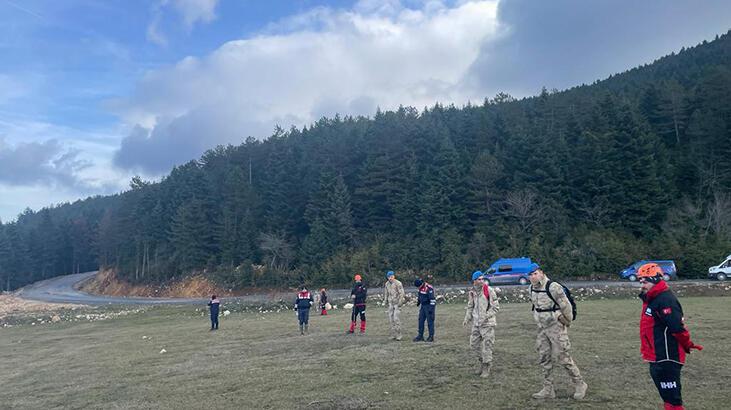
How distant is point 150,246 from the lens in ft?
310

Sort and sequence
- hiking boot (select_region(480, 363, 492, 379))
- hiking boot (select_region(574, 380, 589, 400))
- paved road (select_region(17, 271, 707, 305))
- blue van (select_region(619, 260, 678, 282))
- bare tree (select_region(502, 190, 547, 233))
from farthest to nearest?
bare tree (select_region(502, 190, 547, 233))
paved road (select_region(17, 271, 707, 305))
blue van (select_region(619, 260, 678, 282))
hiking boot (select_region(480, 363, 492, 379))
hiking boot (select_region(574, 380, 589, 400))

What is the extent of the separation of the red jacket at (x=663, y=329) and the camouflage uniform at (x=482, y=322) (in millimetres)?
4463

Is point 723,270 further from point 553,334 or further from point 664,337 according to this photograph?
point 664,337

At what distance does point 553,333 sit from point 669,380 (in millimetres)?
2501

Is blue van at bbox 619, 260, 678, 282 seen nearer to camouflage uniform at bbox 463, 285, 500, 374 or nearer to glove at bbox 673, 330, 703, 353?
camouflage uniform at bbox 463, 285, 500, 374

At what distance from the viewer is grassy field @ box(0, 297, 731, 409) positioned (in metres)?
9.62

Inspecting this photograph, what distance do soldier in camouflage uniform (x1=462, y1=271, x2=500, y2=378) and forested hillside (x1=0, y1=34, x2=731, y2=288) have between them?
129 ft

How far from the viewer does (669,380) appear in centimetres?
659

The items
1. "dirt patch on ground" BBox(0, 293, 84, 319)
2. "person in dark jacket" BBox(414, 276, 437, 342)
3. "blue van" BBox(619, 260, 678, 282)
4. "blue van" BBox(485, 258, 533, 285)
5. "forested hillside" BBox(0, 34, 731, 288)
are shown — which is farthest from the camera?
"dirt patch on ground" BBox(0, 293, 84, 319)

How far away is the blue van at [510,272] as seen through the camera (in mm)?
41938

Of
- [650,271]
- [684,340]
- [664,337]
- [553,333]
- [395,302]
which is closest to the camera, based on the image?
[684,340]

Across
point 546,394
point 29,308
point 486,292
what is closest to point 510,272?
point 486,292

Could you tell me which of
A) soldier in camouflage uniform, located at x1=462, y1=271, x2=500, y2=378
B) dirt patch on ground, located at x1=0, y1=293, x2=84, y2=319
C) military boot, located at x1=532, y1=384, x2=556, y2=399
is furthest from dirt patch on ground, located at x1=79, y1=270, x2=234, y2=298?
military boot, located at x1=532, y1=384, x2=556, y2=399

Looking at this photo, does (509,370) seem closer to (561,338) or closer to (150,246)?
(561,338)
